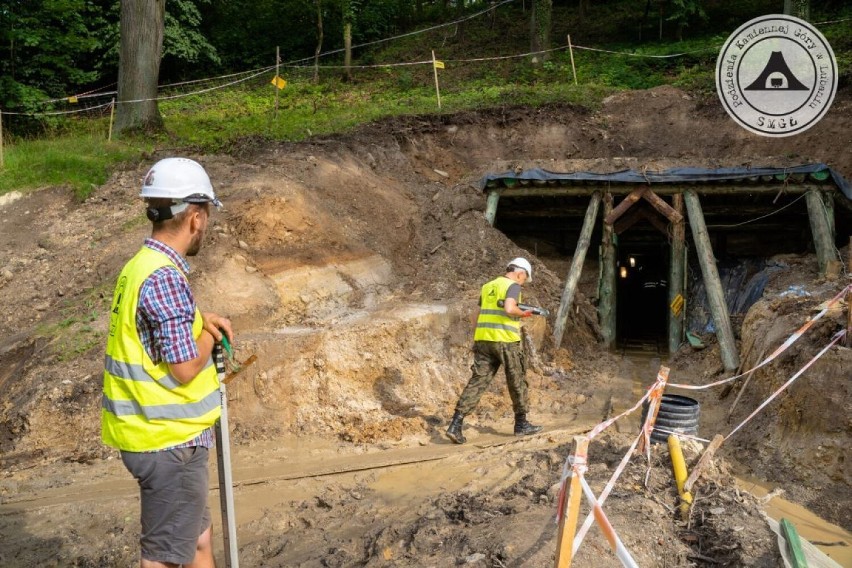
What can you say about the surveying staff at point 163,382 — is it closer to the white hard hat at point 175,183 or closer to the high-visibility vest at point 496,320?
the white hard hat at point 175,183

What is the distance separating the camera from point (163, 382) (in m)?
2.78

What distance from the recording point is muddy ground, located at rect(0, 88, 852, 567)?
16.0 feet

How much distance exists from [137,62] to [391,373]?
10319 mm

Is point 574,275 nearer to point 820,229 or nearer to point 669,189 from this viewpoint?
point 669,189

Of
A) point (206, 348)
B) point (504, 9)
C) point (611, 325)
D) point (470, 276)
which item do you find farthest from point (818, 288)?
point (504, 9)

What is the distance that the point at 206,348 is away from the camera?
2.88 meters

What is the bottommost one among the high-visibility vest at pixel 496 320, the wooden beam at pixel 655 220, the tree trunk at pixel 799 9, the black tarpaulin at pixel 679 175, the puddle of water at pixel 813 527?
the puddle of water at pixel 813 527

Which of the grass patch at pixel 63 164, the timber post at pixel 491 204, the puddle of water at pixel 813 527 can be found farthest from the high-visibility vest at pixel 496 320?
the grass patch at pixel 63 164

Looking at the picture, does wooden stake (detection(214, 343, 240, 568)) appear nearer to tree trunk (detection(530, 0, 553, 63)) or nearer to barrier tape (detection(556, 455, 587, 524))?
barrier tape (detection(556, 455, 587, 524))

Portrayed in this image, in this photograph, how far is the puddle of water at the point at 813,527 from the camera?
16.5 ft

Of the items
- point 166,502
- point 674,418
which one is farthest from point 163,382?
point 674,418

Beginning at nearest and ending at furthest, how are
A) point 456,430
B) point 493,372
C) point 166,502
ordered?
point 166,502 → point 456,430 → point 493,372

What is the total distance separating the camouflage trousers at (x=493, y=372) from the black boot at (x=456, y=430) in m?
0.06

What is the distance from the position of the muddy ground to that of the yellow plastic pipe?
0.10 meters
